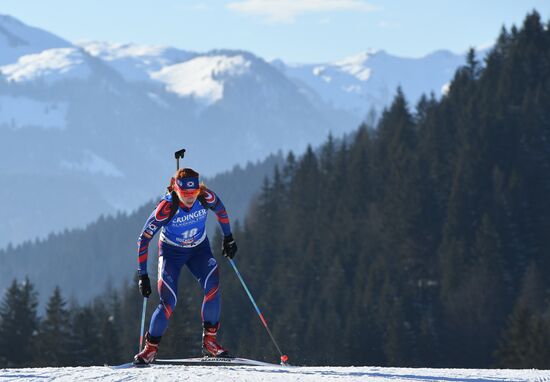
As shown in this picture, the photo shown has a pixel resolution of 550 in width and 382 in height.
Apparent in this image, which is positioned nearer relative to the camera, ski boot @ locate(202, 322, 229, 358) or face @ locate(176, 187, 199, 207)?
face @ locate(176, 187, 199, 207)

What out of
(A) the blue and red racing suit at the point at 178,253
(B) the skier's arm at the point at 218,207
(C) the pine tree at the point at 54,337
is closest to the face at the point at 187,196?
(A) the blue and red racing suit at the point at 178,253

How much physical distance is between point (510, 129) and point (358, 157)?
20.2 metres

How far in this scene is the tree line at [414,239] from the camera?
91.8 m

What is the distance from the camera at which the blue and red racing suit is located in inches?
544

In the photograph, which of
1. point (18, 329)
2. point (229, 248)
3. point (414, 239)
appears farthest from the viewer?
point (414, 239)

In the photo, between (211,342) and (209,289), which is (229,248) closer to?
(209,289)

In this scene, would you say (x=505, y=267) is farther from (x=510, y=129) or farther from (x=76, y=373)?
(x=76, y=373)

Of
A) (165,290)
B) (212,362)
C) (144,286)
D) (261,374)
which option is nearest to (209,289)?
(165,290)

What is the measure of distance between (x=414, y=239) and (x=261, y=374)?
9956cm

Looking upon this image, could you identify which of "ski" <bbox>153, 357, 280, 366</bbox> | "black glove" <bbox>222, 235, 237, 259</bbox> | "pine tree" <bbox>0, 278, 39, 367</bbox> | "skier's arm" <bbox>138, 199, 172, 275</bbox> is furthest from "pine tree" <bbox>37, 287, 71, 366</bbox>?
"skier's arm" <bbox>138, 199, 172, 275</bbox>

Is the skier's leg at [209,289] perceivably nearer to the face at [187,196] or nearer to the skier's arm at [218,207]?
the skier's arm at [218,207]

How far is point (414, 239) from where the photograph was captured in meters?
111

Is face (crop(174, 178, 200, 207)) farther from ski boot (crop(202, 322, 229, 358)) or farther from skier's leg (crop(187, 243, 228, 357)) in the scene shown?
ski boot (crop(202, 322, 229, 358))

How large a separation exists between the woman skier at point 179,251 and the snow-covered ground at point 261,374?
745 mm
